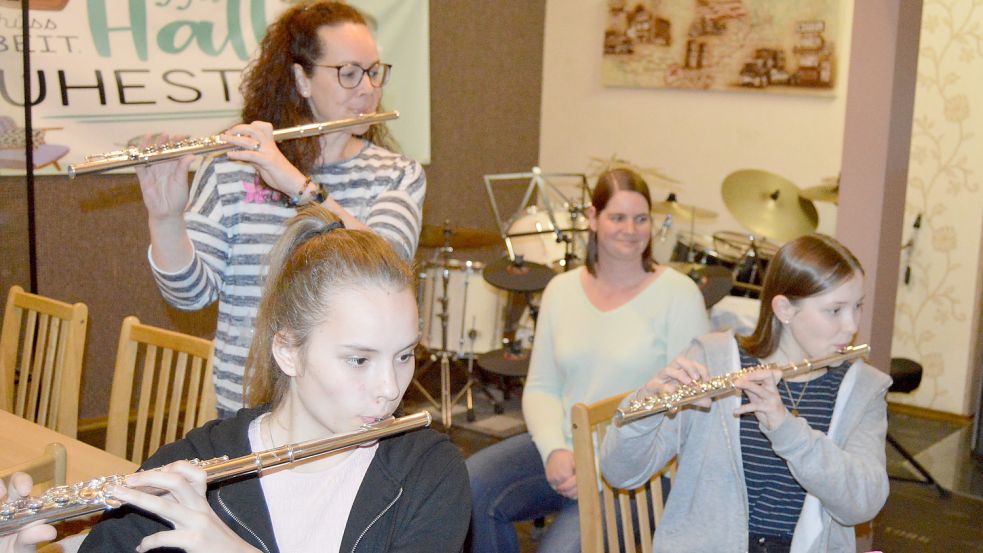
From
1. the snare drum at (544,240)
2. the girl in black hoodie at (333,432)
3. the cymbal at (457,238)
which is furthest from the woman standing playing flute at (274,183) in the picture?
the snare drum at (544,240)

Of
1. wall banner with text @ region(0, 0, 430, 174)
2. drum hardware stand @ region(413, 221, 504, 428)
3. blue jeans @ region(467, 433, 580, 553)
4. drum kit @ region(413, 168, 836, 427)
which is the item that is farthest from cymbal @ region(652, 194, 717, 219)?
blue jeans @ region(467, 433, 580, 553)

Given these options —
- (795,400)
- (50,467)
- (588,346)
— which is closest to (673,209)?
(588,346)

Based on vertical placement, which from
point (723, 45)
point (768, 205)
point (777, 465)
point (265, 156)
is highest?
point (723, 45)

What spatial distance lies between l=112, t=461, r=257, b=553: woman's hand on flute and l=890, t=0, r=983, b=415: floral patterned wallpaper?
405cm

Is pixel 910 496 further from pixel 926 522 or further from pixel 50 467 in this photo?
pixel 50 467

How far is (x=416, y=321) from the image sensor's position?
132 centimetres

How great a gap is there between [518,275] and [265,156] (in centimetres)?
231

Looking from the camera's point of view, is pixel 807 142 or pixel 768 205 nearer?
pixel 768 205

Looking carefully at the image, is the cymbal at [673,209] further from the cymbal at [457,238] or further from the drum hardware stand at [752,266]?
the cymbal at [457,238]

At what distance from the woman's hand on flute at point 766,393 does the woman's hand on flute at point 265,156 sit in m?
0.84

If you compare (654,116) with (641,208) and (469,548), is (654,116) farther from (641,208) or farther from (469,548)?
(469,548)

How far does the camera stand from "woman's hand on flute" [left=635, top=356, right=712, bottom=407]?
179 cm

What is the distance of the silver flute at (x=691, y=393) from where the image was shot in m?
1.71

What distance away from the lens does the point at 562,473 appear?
→ 7.43 ft
